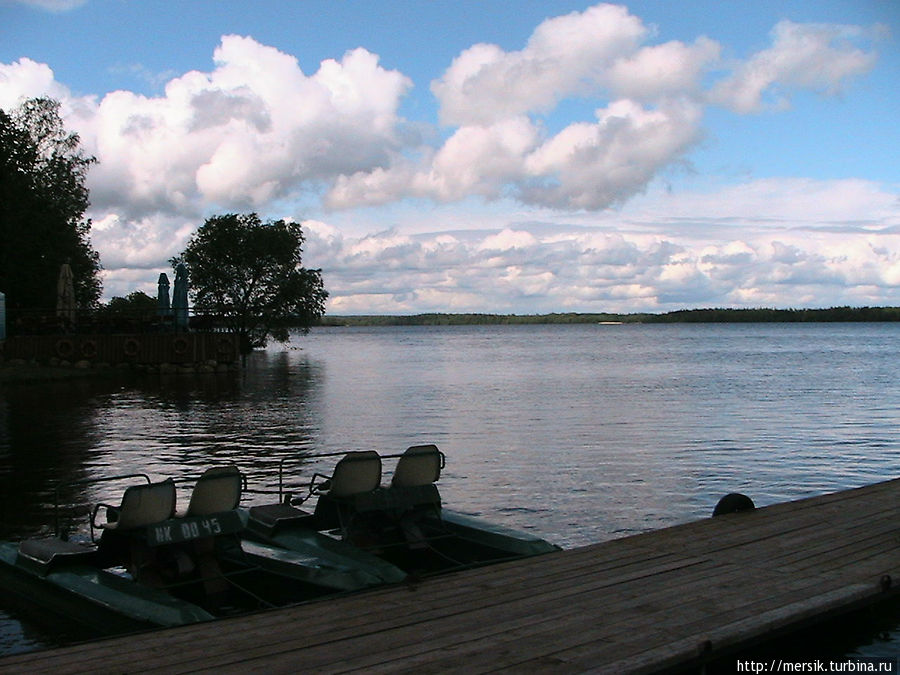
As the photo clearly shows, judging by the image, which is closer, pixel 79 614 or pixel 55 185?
pixel 79 614

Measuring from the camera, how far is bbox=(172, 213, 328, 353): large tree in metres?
63.3

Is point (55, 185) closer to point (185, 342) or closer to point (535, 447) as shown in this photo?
point (185, 342)

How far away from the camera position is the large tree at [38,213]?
46.3m

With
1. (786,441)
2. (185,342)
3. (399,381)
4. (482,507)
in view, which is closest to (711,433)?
(786,441)

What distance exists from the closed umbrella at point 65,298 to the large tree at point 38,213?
→ 151 centimetres

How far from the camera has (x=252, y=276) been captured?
6388 centimetres

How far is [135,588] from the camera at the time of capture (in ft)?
26.7

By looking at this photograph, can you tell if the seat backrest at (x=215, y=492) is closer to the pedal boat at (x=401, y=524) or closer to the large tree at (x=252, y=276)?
the pedal boat at (x=401, y=524)

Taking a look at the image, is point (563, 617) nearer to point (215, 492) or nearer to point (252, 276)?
point (215, 492)

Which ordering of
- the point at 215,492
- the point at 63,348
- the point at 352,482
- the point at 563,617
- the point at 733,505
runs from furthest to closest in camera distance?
1. the point at 63,348
2. the point at 733,505
3. the point at 352,482
4. the point at 215,492
5. the point at 563,617

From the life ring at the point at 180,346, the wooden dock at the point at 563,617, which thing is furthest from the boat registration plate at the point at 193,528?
the life ring at the point at 180,346

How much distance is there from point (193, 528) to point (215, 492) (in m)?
0.42

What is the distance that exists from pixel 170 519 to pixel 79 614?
3.69 feet

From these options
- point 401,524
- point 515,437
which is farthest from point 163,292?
point 401,524
